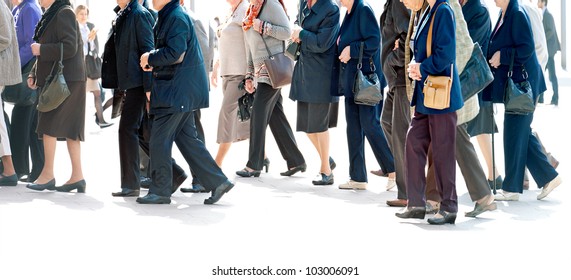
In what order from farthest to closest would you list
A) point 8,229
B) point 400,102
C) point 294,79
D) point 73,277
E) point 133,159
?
point 294,79, point 133,159, point 400,102, point 8,229, point 73,277

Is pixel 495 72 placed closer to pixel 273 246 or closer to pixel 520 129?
pixel 520 129

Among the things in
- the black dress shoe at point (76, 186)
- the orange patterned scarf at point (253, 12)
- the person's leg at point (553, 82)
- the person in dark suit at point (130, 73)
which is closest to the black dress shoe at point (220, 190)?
the person in dark suit at point (130, 73)

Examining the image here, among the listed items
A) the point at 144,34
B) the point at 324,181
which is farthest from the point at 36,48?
the point at 324,181

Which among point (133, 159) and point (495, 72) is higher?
point (495, 72)

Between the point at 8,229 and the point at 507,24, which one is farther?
the point at 507,24

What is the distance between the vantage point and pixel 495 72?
991 cm

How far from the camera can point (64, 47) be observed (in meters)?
10.4

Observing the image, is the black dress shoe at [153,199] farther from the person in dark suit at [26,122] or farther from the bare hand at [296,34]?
the bare hand at [296,34]

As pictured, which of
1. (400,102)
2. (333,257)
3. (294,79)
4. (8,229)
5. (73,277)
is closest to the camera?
(73,277)

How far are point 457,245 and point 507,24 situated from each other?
2.34m

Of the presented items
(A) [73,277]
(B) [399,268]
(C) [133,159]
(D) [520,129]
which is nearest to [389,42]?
(D) [520,129]

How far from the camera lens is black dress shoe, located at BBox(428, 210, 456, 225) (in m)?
8.74

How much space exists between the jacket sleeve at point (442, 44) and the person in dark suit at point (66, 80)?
317cm

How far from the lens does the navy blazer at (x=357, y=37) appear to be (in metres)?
10.3
